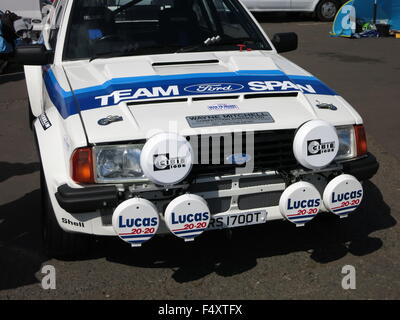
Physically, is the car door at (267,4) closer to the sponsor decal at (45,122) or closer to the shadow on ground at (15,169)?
the shadow on ground at (15,169)

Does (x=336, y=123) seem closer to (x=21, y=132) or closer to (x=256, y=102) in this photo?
(x=256, y=102)

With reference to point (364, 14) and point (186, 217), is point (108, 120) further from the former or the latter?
point (364, 14)

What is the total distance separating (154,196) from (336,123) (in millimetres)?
1215

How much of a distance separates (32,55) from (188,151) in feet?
6.20

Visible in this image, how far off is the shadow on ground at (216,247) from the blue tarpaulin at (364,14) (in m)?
10.4

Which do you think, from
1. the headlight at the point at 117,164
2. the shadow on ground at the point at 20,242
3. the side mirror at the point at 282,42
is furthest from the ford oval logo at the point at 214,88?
the shadow on ground at the point at 20,242

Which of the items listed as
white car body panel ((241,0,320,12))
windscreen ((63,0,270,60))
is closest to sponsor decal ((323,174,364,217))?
windscreen ((63,0,270,60))

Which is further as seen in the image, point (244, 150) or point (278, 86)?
point (278, 86)

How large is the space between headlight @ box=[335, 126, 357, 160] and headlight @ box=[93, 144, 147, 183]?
1.27 meters

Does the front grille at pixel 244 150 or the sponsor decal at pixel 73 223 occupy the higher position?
the front grille at pixel 244 150

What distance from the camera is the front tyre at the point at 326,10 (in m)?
16.3

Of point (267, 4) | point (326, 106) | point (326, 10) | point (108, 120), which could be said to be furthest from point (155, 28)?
point (326, 10)

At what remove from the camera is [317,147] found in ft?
10.8
